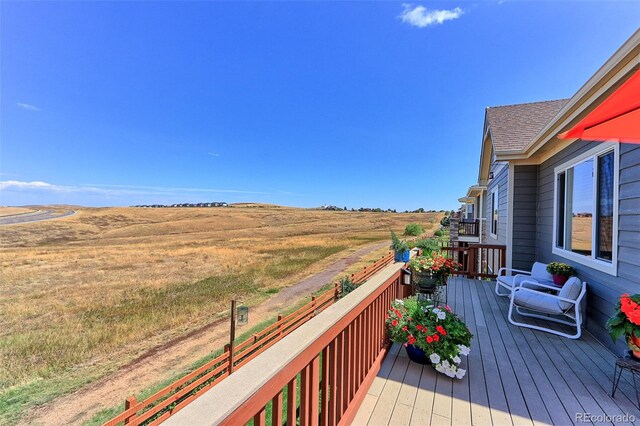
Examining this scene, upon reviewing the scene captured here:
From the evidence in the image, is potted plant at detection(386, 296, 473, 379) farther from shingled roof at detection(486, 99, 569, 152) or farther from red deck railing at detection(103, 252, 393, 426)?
shingled roof at detection(486, 99, 569, 152)

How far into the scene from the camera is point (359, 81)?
1118 centimetres

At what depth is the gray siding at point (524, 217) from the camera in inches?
203

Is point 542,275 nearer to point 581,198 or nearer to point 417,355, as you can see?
point 581,198

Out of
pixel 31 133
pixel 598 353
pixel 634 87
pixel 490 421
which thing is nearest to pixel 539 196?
pixel 598 353

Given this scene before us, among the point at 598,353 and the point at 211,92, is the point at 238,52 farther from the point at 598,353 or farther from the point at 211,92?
the point at 598,353

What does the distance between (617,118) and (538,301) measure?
2.43 m

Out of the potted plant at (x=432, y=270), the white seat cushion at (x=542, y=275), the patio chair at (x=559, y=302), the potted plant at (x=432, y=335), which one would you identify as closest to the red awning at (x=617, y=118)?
the potted plant at (x=432, y=335)

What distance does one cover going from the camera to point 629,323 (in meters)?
1.81

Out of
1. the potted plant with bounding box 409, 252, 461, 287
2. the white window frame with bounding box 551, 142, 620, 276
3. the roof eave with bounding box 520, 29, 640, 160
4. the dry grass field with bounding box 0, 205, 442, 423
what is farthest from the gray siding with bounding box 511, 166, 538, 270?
the dry grass field with bounding box 0, 205, 442, 423

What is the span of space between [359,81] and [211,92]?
9.17m

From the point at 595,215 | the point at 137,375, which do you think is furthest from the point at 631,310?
the point at 137,375

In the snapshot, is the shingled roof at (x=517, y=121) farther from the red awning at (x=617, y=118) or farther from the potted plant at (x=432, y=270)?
the red awning at (x=617, y=118)

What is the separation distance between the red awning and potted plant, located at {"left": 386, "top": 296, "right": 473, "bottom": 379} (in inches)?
65.7

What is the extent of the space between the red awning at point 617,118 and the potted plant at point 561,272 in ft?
8.66
